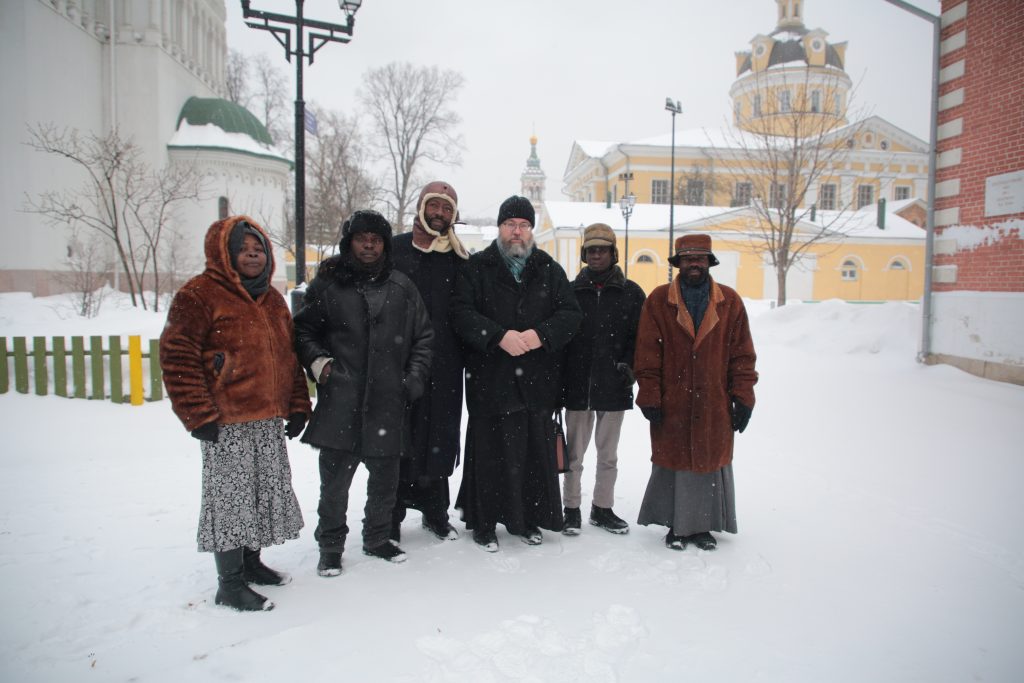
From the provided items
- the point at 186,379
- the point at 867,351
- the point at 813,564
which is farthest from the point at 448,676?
the point at 867,351

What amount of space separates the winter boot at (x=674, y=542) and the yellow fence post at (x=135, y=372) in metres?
6.68

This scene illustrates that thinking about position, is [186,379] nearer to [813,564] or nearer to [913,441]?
[813,564]

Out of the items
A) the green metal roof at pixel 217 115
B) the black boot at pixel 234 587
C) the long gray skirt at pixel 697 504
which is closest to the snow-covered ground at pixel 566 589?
the black boot at pixel 234 587

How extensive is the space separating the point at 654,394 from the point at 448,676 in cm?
205

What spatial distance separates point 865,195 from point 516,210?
52.9m

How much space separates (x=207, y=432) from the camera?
8.95 feet

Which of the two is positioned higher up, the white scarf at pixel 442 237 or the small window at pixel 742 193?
the small window at pixel 742 193

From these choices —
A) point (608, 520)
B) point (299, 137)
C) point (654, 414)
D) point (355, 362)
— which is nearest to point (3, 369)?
point (299, 137)

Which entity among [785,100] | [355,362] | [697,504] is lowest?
[697,504]

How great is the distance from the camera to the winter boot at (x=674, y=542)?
147 inches

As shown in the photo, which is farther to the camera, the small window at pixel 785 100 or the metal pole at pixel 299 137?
the small window at pixel 785 100

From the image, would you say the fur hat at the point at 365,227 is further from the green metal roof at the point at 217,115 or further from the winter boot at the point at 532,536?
the green metal roof at the point at 217,115

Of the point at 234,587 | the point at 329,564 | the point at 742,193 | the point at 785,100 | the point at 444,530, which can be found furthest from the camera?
the point at 742,193

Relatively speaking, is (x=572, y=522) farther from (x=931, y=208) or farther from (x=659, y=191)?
(x=659, y=191)
